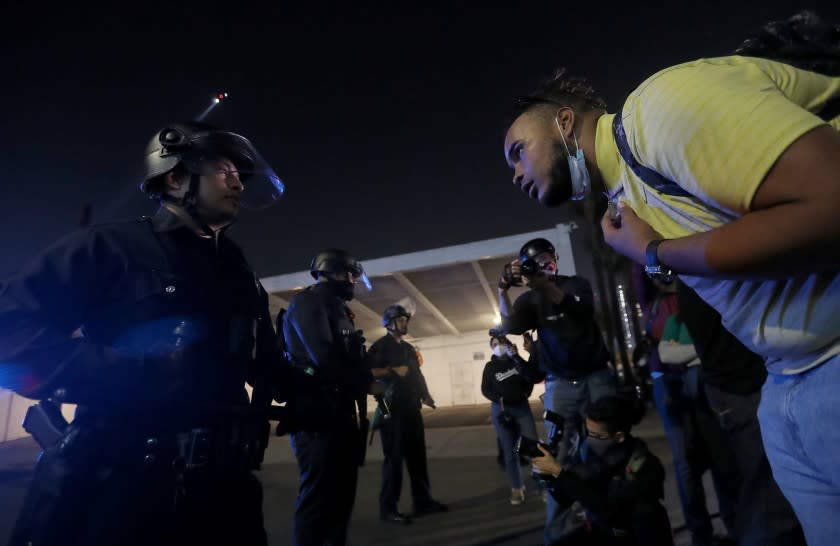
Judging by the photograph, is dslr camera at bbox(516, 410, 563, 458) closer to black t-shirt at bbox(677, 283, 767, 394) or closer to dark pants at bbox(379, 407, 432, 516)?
black t-shirt at bbox(677, 283, 767, 394)

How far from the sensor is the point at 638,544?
2680mm

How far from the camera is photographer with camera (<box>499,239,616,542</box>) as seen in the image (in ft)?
11.4

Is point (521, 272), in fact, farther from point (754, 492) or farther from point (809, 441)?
point (809, 441)

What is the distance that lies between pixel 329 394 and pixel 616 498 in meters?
1.97

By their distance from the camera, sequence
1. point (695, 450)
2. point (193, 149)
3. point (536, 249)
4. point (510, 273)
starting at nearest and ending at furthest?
1. point (193, 149)
2. point (695, 450)
3. point (510, 273)
4. point (536, 249)

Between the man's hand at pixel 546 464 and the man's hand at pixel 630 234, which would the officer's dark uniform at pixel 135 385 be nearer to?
the man's hand at pixel 630 234

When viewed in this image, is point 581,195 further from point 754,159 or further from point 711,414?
point 711,414

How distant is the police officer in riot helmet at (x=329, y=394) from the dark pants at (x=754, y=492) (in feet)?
6.69

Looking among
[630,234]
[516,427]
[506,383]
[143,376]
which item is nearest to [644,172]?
[630,234]

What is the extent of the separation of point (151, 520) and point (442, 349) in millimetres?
19975

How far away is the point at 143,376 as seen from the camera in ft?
4.92

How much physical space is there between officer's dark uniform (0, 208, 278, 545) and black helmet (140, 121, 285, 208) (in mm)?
302

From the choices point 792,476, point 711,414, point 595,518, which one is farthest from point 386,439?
point 792,476

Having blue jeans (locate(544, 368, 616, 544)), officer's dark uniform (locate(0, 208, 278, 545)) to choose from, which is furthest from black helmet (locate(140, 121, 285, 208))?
blue jeans (locate(544, 368, 616, 544))
